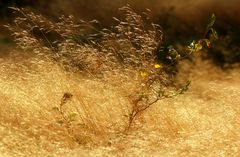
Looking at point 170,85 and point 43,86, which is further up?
point 170,85

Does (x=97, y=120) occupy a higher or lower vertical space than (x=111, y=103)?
lower

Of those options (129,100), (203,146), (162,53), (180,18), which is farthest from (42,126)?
(180,18)

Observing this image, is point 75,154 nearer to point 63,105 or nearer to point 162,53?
point 63,105

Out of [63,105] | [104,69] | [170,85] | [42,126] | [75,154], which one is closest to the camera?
[75,154]

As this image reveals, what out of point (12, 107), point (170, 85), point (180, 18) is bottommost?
point (12, 107)

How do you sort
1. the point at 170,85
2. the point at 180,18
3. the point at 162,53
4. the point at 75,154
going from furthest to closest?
the point at 180,18
the point at 162,53
the point at 170,85
the point at 75,154

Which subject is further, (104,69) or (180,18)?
(180,18)


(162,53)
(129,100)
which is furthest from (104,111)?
(162,53)

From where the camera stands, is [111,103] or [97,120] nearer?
[97,120]
